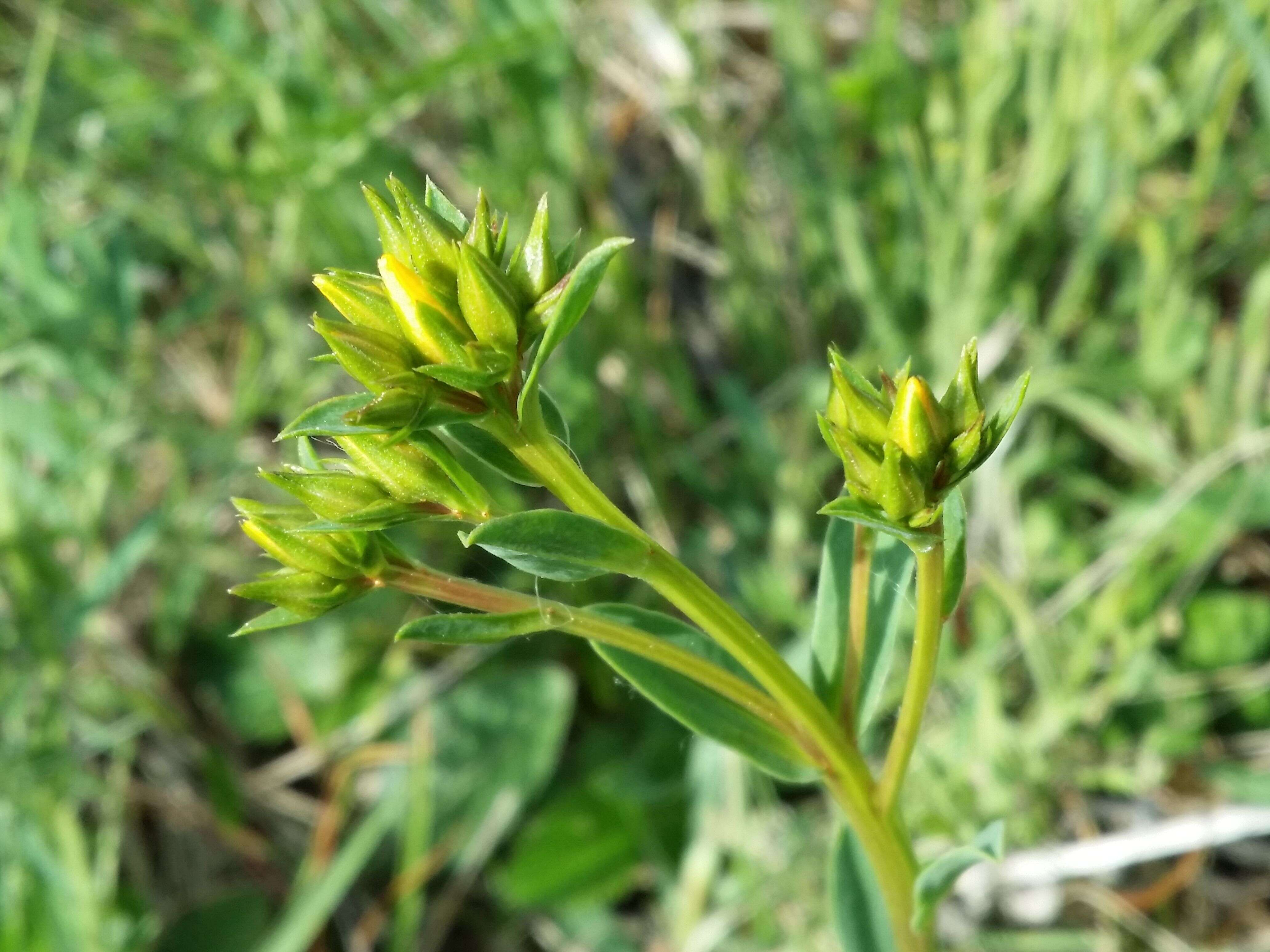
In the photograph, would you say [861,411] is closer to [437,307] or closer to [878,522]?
[878,522]

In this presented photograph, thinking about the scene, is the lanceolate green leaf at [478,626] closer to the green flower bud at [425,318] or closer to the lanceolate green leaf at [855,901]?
the green flower bud at [425,318]

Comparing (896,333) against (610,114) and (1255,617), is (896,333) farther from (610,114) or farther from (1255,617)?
(610,114)

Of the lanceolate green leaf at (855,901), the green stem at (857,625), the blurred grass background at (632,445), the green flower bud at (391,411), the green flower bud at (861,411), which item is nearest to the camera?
the green flower bud at (391,411)

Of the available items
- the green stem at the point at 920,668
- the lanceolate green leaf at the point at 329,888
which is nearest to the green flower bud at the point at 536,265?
the green stem at the point at 920,668

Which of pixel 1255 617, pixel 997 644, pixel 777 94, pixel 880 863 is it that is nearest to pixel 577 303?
pixel 880 863

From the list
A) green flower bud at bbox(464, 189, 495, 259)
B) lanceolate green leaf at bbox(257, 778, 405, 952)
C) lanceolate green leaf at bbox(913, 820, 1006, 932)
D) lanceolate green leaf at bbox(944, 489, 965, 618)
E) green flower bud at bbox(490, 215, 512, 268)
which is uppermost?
green flower bud at bbox(464, 189, 495, 259)

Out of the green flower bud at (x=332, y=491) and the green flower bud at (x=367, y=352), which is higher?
the green flower bud at (x=367, y=352)

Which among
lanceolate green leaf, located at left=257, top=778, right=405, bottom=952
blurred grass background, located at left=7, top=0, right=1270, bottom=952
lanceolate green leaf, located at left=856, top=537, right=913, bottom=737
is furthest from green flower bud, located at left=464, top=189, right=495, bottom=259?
lanceolate green leaf, located at left=257, top=778, right=405, bottom=952

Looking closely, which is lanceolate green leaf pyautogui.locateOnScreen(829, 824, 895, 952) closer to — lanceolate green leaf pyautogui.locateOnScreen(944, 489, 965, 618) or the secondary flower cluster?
lanceolate green leaf pyautogui.locateOnScreen(944, 489, 965, 618)
